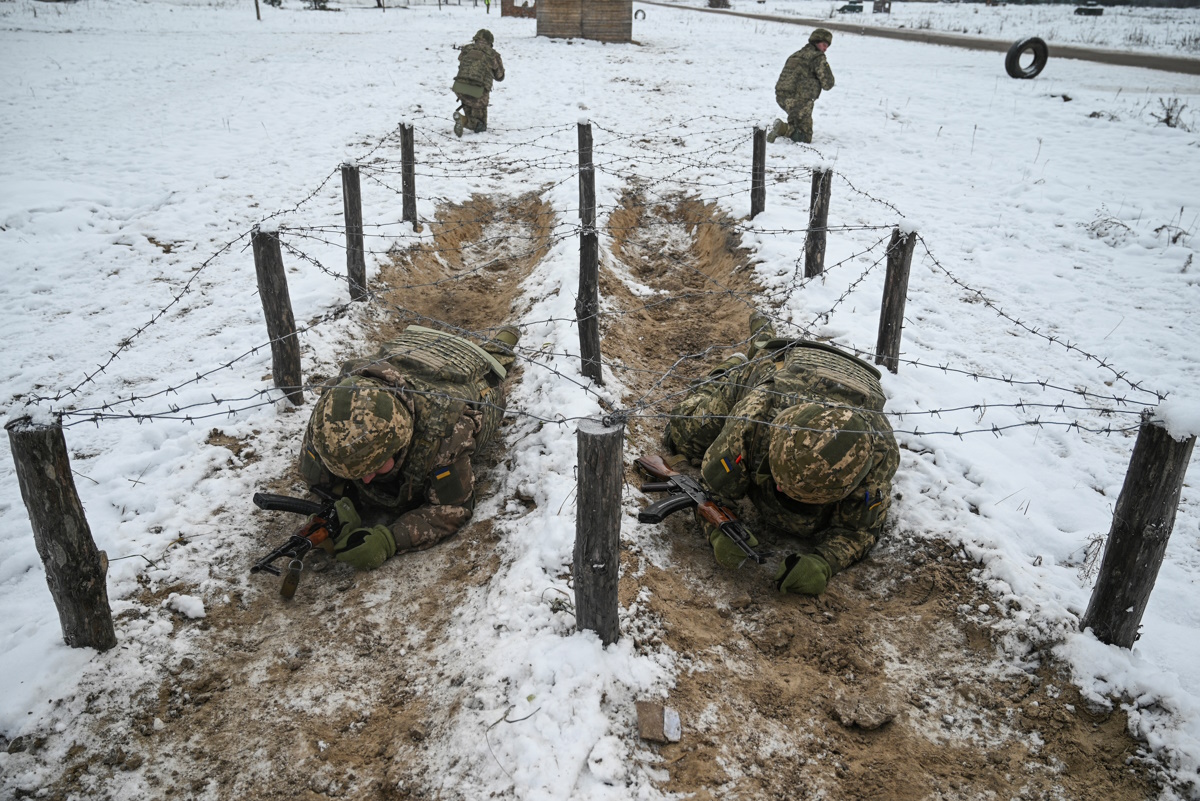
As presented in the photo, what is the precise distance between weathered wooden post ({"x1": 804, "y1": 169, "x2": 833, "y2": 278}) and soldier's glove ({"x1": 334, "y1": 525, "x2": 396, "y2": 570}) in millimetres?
4809

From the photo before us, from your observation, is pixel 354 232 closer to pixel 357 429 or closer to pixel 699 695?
pixel 357 429

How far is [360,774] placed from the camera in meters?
2.96

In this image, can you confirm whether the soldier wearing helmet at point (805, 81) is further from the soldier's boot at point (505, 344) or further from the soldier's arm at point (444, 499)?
the soldier's arm at point (444, 499)

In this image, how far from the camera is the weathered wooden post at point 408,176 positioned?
27.5 ft

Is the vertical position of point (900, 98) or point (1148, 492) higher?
point (900, 98)

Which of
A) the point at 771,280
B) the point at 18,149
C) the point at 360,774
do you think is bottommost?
the point at 360,774

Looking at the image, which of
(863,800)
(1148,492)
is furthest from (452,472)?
(1148,492)

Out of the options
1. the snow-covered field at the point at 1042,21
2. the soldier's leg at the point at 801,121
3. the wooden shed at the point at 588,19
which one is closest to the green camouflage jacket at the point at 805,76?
the soldier's leg at the point at 801,121

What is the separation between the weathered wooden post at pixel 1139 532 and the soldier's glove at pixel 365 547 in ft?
11.8

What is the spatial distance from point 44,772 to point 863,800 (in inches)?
131

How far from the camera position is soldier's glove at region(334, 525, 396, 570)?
3.98 meters

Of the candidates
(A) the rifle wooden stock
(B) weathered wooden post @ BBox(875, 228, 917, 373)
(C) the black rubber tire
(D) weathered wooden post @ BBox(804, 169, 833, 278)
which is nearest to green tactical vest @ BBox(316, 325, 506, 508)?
(A) the rifle wooden stock

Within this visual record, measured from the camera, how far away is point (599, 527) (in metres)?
3.06

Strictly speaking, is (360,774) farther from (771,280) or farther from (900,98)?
(900,98)
